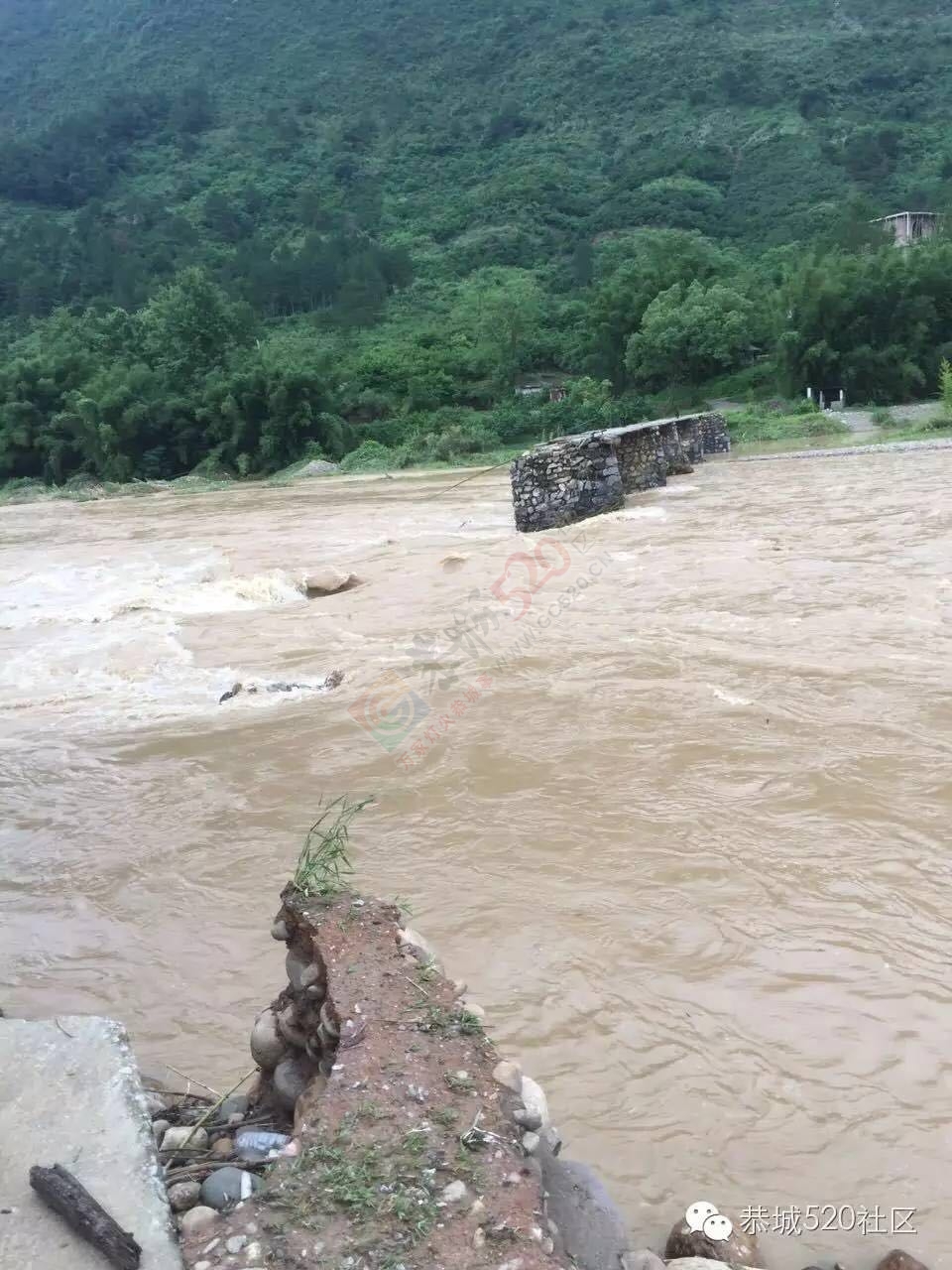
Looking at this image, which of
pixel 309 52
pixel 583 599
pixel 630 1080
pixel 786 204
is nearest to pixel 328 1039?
pixel 630 1080

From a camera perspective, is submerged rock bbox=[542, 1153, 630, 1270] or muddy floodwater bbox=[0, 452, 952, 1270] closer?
submerged rock bbox=[542, 1153, 630, 1270]

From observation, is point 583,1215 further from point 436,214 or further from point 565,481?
point 436,214

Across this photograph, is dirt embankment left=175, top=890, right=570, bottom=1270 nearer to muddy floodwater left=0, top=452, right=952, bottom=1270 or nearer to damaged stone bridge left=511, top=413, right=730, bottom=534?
muddy floodwater left=0, top=452, right=952, bottom=1270

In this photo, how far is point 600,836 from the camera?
191 inches

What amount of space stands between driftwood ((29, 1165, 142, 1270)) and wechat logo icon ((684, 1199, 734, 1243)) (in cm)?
132

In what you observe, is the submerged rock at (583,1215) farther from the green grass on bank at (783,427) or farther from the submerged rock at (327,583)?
the green grass on bank at (783,427)

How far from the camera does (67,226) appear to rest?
81.3 m

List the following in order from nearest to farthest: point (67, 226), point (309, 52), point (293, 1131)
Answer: point (293, 1131) < point (67, 226) < point (309, 52)

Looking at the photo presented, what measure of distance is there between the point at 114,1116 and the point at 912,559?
9.98 m

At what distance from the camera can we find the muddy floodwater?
3066 mm

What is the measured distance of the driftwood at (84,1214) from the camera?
2.05 metres

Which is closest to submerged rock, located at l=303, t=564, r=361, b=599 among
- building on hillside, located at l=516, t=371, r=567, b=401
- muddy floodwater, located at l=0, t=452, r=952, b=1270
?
muddy floodwater, located at l=0, t=452, r=952, b=1270

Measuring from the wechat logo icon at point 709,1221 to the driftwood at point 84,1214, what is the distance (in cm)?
132

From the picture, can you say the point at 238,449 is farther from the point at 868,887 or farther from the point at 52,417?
the point at 868,887
